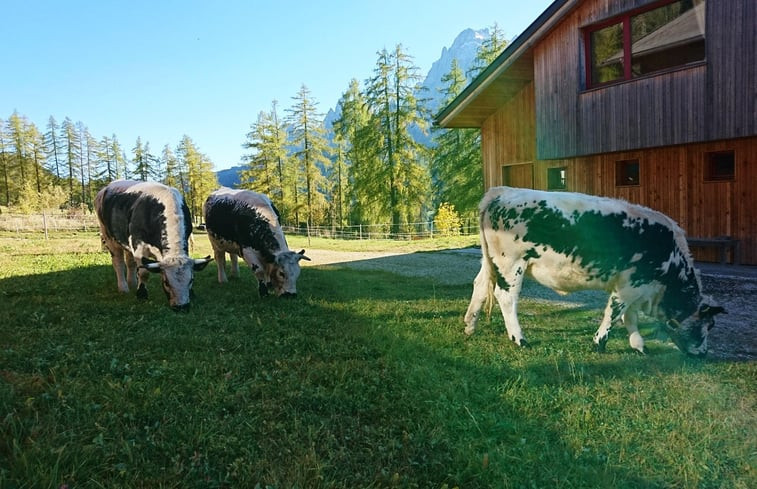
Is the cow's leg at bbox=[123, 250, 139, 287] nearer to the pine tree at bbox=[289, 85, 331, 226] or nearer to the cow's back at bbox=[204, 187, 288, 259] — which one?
the cow's back at bbox=[204, 187, 288, 259]

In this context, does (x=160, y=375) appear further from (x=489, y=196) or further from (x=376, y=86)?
(x=376, y=86)

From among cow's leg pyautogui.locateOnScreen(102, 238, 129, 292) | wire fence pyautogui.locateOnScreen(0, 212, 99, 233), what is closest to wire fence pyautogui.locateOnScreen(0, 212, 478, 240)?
wire fence pyautogui.locateOnScreen(0, 212, 99, 233)

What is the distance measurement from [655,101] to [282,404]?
1185cm

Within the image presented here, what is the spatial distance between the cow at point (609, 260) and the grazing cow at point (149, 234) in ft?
15.9

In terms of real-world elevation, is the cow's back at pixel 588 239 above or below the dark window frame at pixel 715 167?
below

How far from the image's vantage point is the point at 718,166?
11883 mm

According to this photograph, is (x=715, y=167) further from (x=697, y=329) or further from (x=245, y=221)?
(x=245, y=221)

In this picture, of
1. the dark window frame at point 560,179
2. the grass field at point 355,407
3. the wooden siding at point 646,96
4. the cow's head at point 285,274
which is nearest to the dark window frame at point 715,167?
the wooden siding at point 646,96

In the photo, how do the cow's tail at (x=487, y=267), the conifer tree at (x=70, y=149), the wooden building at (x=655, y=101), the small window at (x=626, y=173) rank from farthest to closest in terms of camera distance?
the conifer tree at (x=70, y=149)
the small window at (x=626, y=173)
the wooden building at (x=655, y=101)
the cow's tail at (x=487, y=267)

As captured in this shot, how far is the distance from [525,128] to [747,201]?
23.6 feet

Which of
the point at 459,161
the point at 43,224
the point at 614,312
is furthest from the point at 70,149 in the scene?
the point at 614,312

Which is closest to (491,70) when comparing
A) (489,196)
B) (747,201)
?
(747,201)

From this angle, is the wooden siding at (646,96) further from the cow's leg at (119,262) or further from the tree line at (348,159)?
the tree line at (348,159)

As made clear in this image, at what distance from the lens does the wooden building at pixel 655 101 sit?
418 inches
